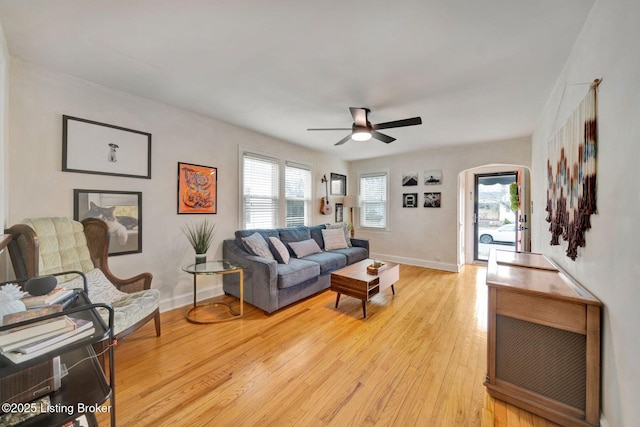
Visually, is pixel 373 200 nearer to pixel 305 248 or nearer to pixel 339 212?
pixel 339 212

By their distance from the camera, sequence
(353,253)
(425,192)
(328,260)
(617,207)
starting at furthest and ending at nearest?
(425,192) < (353,253) < (328,260) < (617,207)

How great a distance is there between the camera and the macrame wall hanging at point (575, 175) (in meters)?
1.44

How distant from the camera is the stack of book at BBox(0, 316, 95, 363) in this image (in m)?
0.73

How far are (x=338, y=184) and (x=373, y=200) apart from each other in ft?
3.18

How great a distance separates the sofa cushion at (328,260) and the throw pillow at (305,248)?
79 mm

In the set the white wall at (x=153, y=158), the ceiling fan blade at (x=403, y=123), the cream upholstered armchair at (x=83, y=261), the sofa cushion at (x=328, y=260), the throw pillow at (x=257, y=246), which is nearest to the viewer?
the cream upholstered armchair at (x=83, y=261)

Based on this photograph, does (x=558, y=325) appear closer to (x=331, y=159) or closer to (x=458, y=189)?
(x=458, y=189)

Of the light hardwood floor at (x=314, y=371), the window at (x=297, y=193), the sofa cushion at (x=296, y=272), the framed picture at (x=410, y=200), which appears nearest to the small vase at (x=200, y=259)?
the light hardwood floor at (x=314, y=371)

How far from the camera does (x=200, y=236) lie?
123 inches

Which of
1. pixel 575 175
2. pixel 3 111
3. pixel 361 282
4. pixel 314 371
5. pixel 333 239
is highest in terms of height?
pixel 3 111

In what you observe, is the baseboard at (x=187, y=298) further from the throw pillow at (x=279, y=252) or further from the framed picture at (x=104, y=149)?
the framed picture at (x=104, y=149)

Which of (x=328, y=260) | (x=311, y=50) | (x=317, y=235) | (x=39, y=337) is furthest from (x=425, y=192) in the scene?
(x=39, y=337)

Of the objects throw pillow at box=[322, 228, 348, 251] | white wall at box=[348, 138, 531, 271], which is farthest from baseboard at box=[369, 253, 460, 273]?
throw pillow at box=[322, 228, 348, 251]

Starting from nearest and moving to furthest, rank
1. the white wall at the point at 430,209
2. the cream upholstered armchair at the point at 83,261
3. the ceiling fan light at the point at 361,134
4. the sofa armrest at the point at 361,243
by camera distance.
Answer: the cream upholstered armchair at the point at 83,261 → the ceiling fan light at the point at 361,134 → the white wall at the point at 430,209 → the sofa armrest at the point at 361,243
